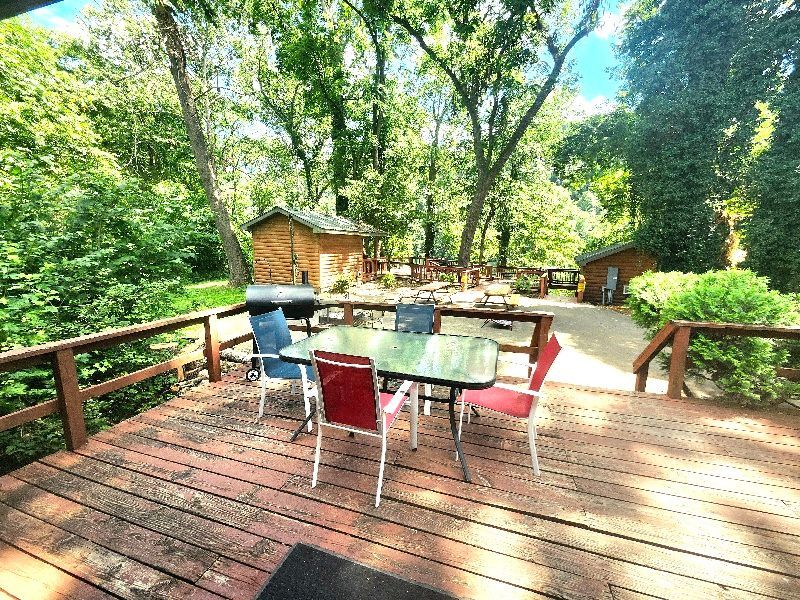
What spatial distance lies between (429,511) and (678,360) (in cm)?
333

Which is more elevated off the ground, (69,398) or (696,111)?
(696,111)

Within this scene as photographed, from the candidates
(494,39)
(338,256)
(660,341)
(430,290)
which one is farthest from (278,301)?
(494,39)

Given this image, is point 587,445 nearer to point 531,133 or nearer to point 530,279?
point 530,279

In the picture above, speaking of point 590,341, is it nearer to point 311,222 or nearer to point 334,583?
point 334,583

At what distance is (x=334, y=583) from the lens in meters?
1.54

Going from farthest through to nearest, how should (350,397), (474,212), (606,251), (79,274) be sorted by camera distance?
1. (606,251)
2. (474,212)
3. (79,274)
4. (350,397)

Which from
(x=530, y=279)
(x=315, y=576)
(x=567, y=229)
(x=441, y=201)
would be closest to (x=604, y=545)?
(x=315, y=576)

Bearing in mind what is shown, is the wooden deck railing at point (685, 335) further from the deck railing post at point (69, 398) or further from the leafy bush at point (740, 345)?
the deck railing post at point (69, 398)

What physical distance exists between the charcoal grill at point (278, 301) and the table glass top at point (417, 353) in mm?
751

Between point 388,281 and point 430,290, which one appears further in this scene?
point 388,281

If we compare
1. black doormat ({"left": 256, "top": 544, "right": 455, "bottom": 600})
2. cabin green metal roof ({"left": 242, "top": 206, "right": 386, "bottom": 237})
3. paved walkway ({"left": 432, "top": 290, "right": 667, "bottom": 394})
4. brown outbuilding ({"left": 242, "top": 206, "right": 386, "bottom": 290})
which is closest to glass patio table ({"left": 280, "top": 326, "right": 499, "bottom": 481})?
black doormat ({"left": 256, "top": 544, "right": 455, "bottom": 600})

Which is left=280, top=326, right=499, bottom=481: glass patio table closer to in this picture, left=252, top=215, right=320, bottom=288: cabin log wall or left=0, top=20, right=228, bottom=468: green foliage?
left=0, top=20, right=228, bottom=468: green foliage

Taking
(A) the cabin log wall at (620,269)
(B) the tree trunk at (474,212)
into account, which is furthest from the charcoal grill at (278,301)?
(A) the cabin log wall at (620,269)

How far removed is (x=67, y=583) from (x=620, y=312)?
652 inches
